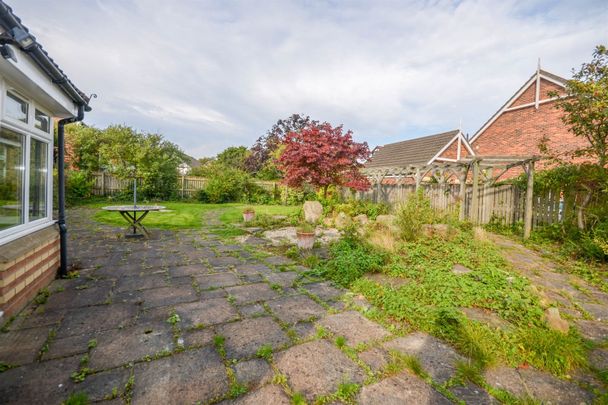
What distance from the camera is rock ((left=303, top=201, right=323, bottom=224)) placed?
9484mm

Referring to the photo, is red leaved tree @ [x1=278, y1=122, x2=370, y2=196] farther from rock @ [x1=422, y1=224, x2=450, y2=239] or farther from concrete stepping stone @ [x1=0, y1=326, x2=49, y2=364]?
concrete stepping stone @ [x1=0, y1=326, x2=49, y2=364]

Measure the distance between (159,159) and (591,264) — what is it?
691 inches

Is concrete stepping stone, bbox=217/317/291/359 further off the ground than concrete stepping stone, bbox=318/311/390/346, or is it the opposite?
concrete stepping stone, bbox=318/311/390/346

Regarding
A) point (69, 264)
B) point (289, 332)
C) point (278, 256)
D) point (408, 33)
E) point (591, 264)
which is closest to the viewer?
point (289, 332)

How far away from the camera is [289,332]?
2529 mm

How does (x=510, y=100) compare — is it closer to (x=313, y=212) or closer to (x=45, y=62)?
(x=313, y=212)

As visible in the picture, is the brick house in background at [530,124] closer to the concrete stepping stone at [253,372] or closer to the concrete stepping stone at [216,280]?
the concrete stepping stone at [216,280]

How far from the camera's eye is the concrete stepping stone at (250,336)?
2225 mm

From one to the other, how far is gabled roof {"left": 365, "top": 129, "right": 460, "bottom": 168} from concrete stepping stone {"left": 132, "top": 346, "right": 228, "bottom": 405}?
14.4 metres

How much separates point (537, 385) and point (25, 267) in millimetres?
4748

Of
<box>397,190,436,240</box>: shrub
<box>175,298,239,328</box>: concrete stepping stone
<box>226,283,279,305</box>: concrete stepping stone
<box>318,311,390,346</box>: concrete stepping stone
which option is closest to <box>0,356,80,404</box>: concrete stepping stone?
<box>175,298,239,328</box>: concrete stepping stone

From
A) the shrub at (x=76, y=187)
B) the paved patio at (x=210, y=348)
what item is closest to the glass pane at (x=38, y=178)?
the paved patio at (x=210, y=348)

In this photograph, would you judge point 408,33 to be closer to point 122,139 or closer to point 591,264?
point 591,264

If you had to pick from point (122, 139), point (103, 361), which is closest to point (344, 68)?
point (103, 361)
